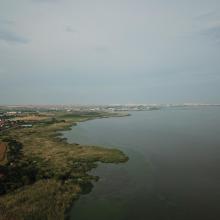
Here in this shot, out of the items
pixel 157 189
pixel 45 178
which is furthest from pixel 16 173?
pixel 157 189

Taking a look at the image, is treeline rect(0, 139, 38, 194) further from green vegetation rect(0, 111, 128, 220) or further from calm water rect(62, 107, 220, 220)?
calm water rect(62, 107, 220, 220)

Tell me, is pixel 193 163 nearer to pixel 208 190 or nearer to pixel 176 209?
pixel 208 190

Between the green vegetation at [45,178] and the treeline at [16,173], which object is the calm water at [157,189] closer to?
the green vegetation at [45,178]

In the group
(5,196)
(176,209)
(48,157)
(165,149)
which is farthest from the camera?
(165,149)

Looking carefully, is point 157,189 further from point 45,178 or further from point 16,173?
point 16,173

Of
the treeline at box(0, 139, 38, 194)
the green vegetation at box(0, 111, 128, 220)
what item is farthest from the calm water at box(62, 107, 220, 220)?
the treeline at box(0, 139, 38, 194)

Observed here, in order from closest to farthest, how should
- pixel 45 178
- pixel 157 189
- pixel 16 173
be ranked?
pixel 157 189 < pixel 45 178 < pixel 16 173

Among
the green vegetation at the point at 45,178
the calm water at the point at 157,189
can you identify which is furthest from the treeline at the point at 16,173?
the calm water at the point at 157,189

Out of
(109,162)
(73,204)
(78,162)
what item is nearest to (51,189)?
(73,204)
